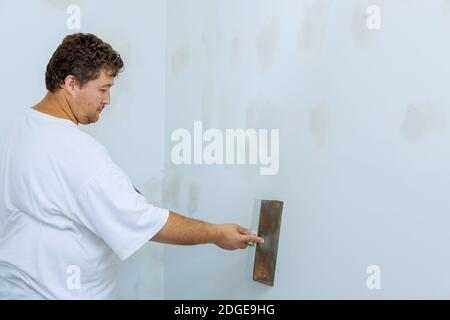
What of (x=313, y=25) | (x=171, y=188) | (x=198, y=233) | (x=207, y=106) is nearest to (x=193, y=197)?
(x=171, y=188)

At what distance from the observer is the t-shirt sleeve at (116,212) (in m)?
1.73

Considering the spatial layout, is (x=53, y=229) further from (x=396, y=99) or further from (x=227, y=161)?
(x=396, y=99)

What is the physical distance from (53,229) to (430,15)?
3.79ft

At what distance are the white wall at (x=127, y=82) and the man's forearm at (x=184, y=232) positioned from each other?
34.3 inches

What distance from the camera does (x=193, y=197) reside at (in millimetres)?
2545

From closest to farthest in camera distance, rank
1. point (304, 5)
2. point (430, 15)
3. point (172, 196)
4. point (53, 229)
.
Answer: point (430, 15)
point (53, 229)
point (304, 5)
point (172, 196)

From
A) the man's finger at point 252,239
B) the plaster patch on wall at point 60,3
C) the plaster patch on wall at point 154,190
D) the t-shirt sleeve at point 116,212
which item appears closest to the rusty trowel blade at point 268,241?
the man's finger at point 252,239

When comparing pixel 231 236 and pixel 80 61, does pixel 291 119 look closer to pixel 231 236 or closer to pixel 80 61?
pixel 231 236

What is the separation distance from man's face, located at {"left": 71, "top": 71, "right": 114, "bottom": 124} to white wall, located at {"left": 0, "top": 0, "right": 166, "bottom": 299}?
23.2 inches

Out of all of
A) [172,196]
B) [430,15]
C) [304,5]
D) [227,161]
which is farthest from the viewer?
[172,196]

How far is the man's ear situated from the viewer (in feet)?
6.19

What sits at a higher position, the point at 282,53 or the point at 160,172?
the point at 282,53

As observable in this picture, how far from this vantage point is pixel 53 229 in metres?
1.81
